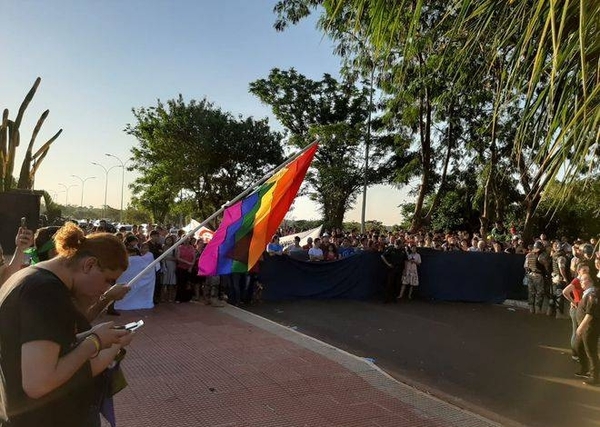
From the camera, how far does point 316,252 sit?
14.8 meters

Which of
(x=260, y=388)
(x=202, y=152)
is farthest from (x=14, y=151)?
(x=260, y=388)

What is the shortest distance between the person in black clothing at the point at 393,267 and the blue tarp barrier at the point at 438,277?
423mm

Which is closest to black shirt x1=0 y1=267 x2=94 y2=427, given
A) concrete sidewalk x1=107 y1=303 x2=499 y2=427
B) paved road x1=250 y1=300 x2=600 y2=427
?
concrete sidewalk x1=107 y1=303 x2=499 y2=427

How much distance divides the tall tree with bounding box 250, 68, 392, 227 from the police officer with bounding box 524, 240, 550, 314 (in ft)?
62.0

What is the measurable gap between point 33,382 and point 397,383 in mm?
5015

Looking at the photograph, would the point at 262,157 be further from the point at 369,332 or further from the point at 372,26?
the point at 372,26

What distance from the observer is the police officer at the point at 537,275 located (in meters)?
12.4

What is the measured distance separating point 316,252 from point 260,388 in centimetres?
910

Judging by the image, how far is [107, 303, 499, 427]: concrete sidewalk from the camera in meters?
4.98

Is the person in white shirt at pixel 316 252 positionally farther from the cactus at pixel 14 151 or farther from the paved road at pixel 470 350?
the cactus at pixel 14 151

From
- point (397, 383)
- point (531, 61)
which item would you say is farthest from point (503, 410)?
point (531, 61)

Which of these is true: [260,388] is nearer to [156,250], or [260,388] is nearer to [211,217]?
[211,217]

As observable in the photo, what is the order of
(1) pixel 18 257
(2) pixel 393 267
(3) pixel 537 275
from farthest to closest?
(2) pixel 393 267 → (3) pixel 537 275 → (1) pixel 18 257

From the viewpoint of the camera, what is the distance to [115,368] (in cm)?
264
